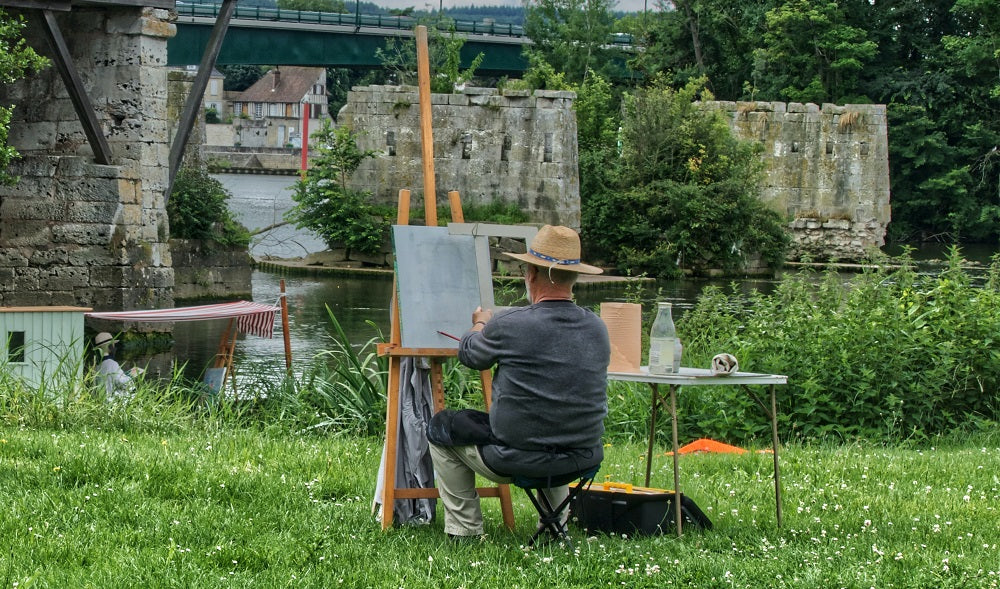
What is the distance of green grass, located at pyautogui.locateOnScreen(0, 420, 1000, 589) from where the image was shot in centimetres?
476

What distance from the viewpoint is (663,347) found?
226 inches

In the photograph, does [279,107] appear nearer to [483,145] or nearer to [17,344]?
[483,145]

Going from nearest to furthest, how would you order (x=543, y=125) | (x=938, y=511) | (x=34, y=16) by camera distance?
(x=938, y=511) → (x=34, y=16) → (x=543, y=125)

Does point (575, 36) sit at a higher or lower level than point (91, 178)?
higher

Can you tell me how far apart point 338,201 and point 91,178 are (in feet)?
41.6

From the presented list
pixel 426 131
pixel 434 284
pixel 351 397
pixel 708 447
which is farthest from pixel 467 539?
pixel 351 397

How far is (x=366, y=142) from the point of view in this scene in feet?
95.0

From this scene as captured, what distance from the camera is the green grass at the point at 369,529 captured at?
4.76 meters

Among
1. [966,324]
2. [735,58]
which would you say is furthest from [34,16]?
[735,58]

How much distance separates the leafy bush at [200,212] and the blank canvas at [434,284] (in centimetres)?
1593

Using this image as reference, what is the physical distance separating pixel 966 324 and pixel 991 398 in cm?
59

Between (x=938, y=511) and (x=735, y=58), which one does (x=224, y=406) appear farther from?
(x=735, y=58)

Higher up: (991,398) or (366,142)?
(366,142)

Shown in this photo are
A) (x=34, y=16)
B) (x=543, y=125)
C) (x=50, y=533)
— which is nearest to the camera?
(x=50, y=533)
